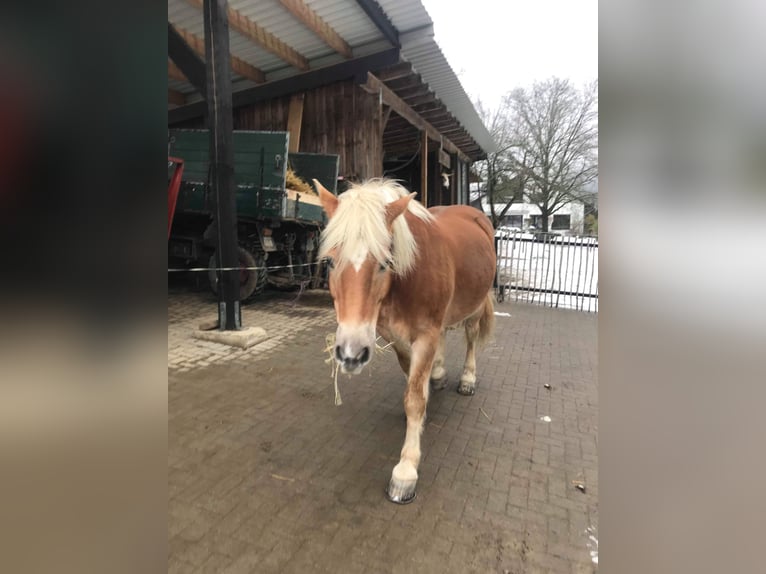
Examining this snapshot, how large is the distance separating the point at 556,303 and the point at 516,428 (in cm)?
674

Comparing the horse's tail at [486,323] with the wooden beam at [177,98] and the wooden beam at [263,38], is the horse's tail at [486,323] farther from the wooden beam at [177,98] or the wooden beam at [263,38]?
the wooden beam at [177,98]

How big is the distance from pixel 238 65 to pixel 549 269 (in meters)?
8.51

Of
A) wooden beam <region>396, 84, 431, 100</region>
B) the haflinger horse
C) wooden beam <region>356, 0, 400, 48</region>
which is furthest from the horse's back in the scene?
wooden beam <region>396, 84, 431, 100</region>

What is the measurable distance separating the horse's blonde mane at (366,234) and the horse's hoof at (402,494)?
3.95 ft

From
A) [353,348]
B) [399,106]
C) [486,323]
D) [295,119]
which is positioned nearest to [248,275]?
[295,119]

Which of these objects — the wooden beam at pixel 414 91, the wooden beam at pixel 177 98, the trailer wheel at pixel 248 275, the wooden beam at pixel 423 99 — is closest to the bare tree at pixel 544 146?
the wooden beam at pixel 423 99

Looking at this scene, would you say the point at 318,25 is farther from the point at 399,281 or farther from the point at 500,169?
the point at 500,169

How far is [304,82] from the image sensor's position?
8578mm

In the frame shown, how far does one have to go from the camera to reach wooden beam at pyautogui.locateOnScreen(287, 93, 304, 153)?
885 cm

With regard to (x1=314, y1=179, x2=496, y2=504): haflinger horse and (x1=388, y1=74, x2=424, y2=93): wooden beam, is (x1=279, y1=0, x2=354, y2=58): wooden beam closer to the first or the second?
(x1=388, y1=74, x2=424, y2=93): wooden beam

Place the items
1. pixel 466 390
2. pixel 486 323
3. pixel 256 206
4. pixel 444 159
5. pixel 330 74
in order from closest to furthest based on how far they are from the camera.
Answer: pixel 466 390
pixel 486 323
pixel 256 206
pixel 330 74
pixel 444 159
